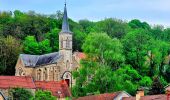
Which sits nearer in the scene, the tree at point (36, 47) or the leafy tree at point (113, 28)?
the tree at point (36, 47)

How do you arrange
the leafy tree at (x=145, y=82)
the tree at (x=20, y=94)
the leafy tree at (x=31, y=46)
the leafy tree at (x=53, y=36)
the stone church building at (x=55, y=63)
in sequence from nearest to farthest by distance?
the tree at (x=20, y=94), the leafy tree at (x=145, y=82), the stone church building at (x=55, y=63), the leafy tree at (x=31, y=46), the leafy tree at (x=53, y=36)

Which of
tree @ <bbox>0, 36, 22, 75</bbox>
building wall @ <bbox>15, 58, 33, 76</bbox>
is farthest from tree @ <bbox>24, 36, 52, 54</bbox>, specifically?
building wall @ <bbox>15, 58, 33, 76</bbox>

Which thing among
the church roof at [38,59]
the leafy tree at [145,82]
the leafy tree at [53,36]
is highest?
the leafy tree at [53,36]

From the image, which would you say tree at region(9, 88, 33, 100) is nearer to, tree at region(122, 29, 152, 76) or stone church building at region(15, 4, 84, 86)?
tree at region(122, 29, 152, 76)

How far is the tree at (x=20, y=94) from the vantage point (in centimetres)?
7929

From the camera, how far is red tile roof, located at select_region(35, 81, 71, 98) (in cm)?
8612

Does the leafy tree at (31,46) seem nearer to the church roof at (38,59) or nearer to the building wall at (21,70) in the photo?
the church roof at (38,59)

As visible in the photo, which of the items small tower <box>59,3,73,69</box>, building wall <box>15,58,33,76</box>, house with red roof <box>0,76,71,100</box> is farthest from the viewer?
building wall <box>15,58,33,76</box>

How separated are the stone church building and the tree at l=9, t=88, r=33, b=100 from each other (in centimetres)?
2384

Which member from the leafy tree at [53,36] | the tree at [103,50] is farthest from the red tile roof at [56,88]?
the leafy tree at [53,36]

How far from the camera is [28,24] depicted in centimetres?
13338

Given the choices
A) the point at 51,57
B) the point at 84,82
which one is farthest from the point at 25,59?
the point at 84,82

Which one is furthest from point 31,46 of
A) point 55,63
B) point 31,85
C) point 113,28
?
point 31,85

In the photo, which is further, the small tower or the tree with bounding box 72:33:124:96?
the small tower
